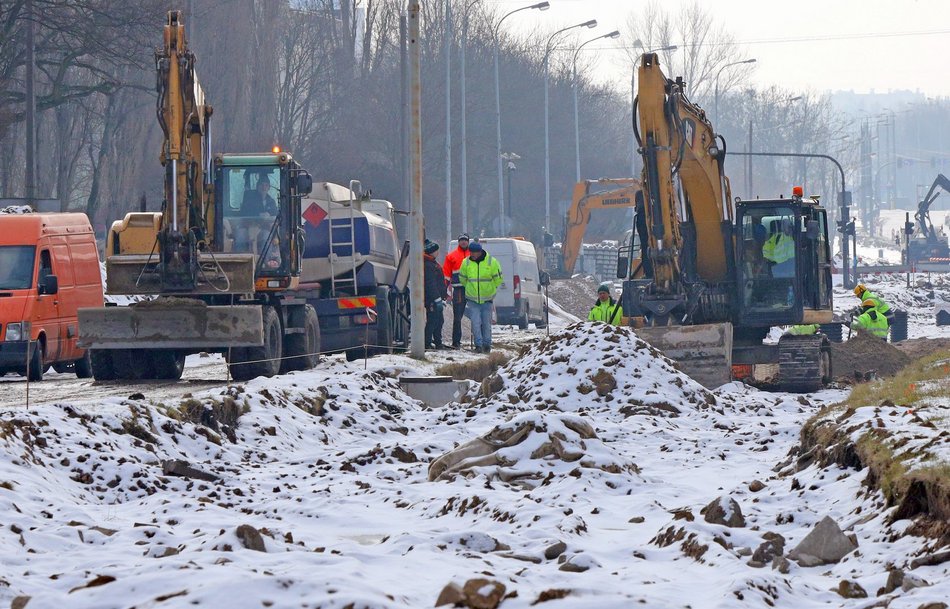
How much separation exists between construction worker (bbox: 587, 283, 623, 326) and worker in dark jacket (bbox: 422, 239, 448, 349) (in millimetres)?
3719

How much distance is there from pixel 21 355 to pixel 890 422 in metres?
12.5

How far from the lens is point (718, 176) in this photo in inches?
896

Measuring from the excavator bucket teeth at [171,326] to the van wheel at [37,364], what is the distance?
163cm

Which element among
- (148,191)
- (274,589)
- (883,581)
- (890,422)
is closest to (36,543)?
Result: (274,589)

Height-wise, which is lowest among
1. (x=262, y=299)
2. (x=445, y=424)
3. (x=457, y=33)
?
(x=445, y=424)

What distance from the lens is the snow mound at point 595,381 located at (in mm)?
18219

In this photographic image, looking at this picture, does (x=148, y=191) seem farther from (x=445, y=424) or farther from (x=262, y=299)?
(x=445, y=424)

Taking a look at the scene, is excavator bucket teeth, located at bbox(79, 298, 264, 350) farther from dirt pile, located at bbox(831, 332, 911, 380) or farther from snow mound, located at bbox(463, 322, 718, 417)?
dirt pile, located at bbox(831, 332, 911, 380)

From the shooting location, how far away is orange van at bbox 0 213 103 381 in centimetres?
2064

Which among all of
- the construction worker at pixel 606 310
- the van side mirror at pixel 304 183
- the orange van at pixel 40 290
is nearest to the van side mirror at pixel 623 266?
the construction worker at pixel 606 310

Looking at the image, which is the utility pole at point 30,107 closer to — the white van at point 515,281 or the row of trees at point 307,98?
the row of trees at point 307,98

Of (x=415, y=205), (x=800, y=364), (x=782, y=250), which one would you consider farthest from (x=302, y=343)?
(x=782, y=250)

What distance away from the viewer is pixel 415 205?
2411 centimetres

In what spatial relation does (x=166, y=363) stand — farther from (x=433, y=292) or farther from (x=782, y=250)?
(x=782, y=250)
